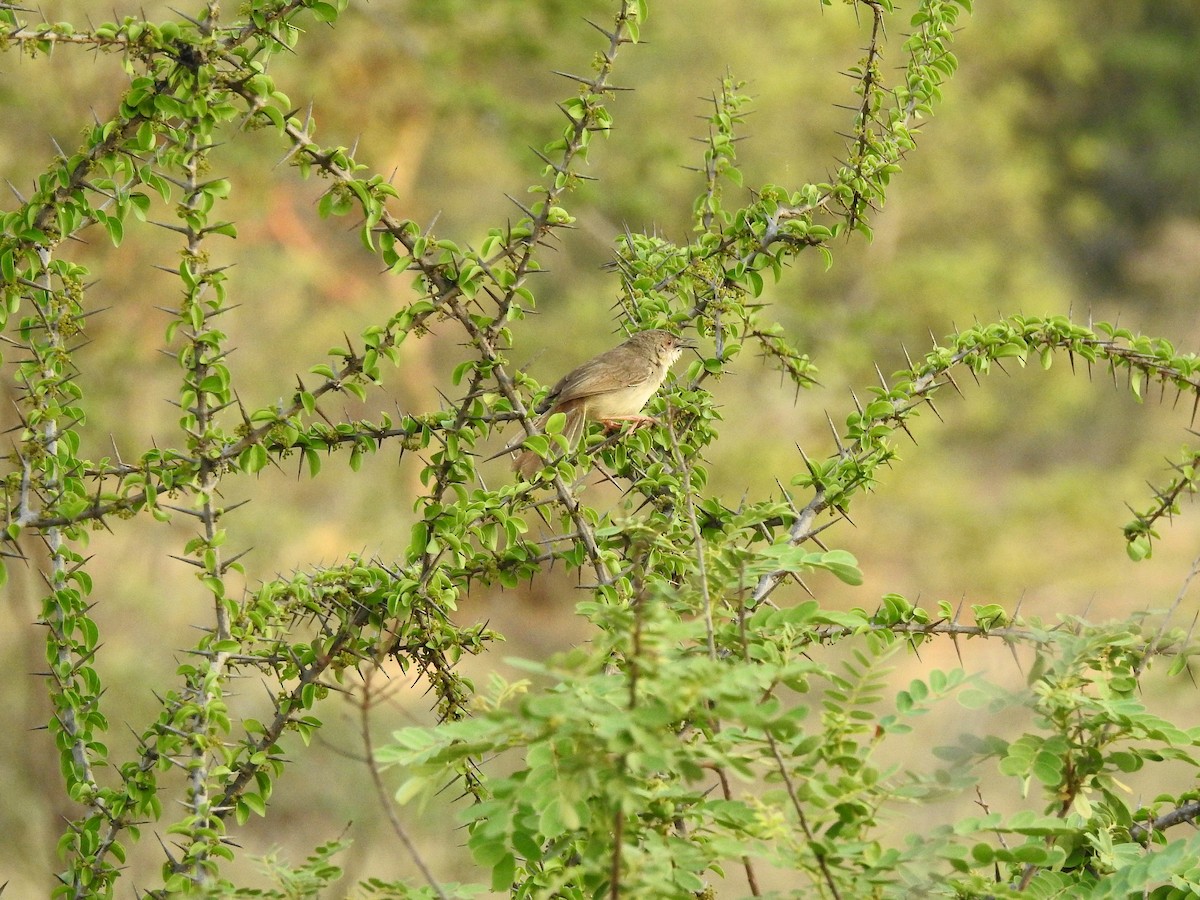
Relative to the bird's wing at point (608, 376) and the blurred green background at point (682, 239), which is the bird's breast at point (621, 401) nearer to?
the bird's wing at point (608, 376)

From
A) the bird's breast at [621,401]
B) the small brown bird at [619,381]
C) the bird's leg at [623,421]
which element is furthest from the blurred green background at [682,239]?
the bird's leg at [623,421]

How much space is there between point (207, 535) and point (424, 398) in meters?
12.8

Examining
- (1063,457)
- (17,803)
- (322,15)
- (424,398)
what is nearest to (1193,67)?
(1063,457)

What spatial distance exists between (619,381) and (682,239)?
10.2m

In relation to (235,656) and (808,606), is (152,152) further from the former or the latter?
(808,606)

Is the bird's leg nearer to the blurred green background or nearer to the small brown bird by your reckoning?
the small brown bird

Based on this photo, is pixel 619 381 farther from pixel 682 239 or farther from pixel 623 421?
pixel 682 239

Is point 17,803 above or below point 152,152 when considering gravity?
above

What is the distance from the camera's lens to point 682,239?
15.0 m

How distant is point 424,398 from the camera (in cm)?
1559

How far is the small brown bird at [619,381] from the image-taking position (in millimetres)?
4957

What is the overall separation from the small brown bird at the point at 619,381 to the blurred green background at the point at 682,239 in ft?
9.04

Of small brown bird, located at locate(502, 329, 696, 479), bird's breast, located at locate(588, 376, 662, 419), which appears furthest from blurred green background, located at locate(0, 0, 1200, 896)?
bird's breast, located at locate(588, 376, 662, 419)

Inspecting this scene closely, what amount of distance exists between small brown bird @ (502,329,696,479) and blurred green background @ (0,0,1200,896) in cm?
276
